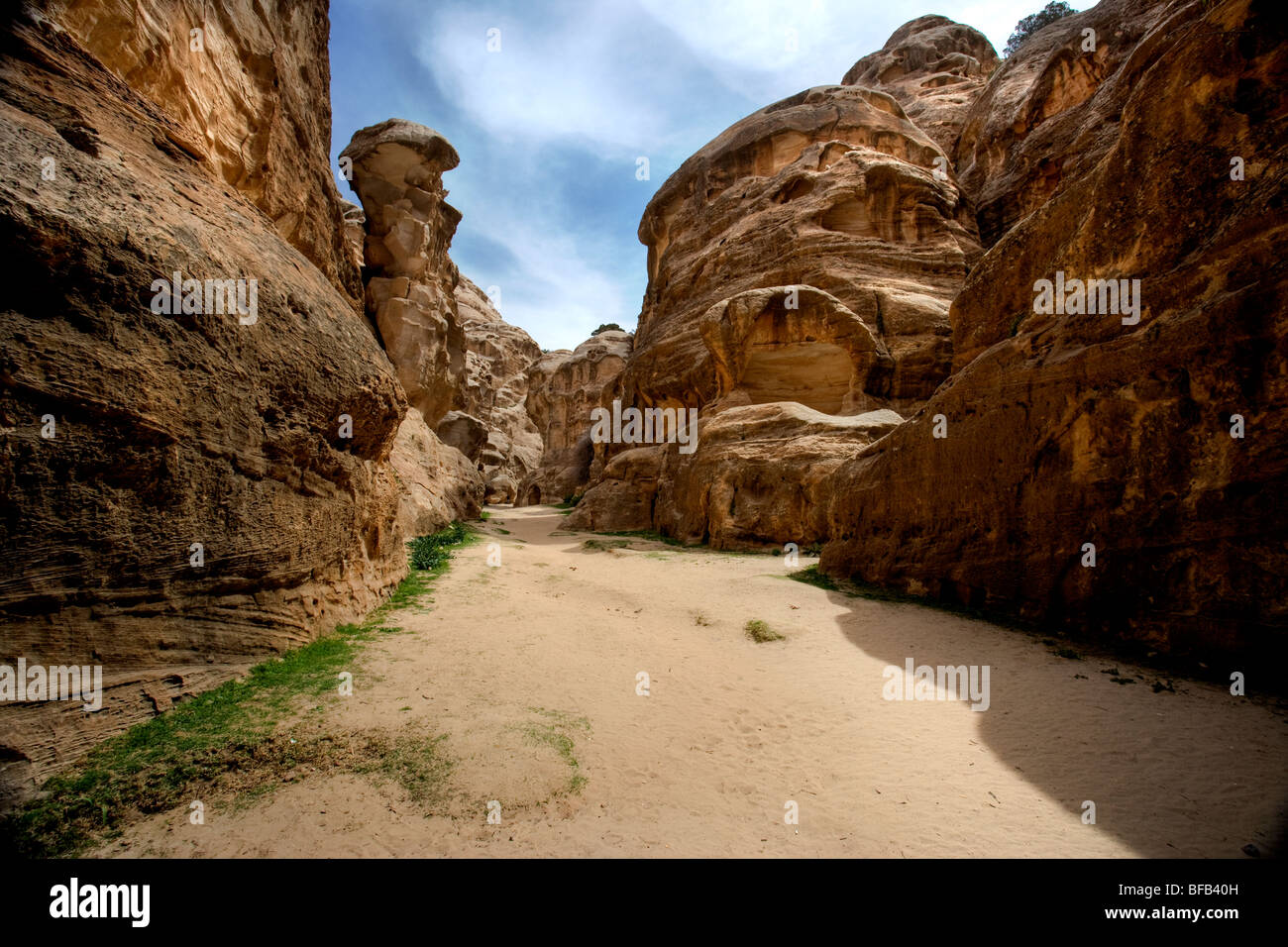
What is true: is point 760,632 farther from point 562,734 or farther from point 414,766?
point 414,766

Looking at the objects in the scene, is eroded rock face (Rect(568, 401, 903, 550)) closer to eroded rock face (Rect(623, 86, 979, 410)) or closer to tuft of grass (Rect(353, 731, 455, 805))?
eroded rock face (Rect(623, 86, 979, 410))

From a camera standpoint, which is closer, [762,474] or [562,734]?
[562,734]

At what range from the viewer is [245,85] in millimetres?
9430

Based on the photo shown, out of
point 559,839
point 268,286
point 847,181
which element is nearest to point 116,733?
point 559,839

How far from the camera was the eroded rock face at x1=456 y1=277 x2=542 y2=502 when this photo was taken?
45812mm

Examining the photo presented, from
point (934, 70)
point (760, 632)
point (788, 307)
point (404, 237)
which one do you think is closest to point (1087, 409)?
point (760, 632)

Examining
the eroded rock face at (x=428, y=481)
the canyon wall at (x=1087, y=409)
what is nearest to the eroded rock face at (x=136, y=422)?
the eroded rock face at (x=428, y=481)

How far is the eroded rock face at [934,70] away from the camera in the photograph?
116 feet

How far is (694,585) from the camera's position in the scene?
9453 millimetres

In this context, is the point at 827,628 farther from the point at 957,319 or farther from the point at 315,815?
the point at 957,319

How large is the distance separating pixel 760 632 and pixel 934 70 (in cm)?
5280

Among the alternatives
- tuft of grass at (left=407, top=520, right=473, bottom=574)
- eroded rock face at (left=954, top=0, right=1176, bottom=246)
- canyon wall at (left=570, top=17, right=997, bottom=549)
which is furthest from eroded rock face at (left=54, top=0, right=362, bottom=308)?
eroded rock face at (left=954, top=0, right=1176, bottom=246)

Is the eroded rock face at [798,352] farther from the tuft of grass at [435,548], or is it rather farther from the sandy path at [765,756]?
the sandy path at [765,756]

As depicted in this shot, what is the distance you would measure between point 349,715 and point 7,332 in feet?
11.4
